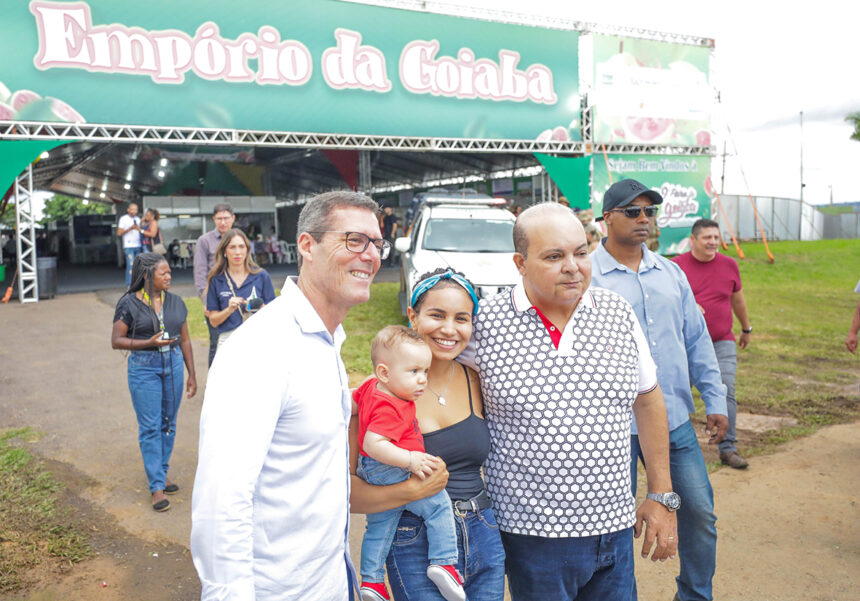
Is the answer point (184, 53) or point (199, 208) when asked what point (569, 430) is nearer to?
point (184, 53)

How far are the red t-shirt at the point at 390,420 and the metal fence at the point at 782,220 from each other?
90.0 ft

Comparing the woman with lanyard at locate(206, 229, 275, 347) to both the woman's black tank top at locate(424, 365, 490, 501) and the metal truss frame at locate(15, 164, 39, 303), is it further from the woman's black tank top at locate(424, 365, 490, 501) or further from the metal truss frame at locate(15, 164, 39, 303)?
the metal truss frame at locate(15, 164, 39, 303)

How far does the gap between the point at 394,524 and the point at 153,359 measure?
3.42 m

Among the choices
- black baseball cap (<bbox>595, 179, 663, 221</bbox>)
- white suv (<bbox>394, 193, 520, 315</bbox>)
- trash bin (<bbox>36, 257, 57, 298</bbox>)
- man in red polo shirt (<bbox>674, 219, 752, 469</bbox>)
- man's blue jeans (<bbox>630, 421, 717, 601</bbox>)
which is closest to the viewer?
man's blue jeans (<bbox>630, 421, 717, 601</bbox>)

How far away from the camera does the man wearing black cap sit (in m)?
3.22

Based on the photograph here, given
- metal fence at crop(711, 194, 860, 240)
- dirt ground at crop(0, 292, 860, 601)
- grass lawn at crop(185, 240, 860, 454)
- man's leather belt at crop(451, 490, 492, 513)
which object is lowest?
dirt ground at crop(0, 292, 860, 601)

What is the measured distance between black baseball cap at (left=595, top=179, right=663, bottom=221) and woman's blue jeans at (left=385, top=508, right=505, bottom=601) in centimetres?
176

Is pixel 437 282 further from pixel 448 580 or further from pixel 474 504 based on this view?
pixel 448 580

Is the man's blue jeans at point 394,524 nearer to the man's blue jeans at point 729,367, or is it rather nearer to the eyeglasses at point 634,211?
the eyeglasses at point 634,211

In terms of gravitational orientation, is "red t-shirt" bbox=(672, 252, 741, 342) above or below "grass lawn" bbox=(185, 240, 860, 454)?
above

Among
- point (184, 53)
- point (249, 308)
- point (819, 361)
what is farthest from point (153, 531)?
point (184, 53)

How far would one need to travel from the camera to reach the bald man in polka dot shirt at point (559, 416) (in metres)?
2.29

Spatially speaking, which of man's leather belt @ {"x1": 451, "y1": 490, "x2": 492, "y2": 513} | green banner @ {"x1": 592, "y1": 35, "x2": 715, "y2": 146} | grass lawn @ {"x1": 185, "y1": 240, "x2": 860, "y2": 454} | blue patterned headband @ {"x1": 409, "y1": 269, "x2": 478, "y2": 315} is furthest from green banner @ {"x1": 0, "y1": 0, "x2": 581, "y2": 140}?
man's leather belt @ {"x1": 451, "y1": 490, "x2": 492, "y2": 513}

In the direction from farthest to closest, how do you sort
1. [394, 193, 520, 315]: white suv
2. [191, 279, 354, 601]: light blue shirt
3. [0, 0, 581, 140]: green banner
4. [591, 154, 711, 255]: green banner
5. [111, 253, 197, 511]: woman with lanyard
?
[591, 154, 711, 255]: green banner < [0, 0, 581, 140]: green banner < [394, 193, 520, 315]: white suv < [111, 253, 197, 511]: woman with lanyard < [191, 279, 354, 601]: light blue shirt
